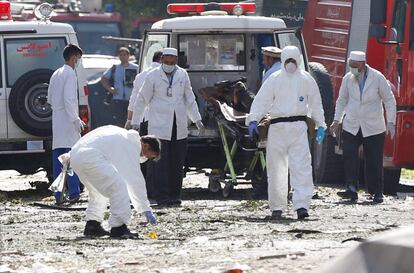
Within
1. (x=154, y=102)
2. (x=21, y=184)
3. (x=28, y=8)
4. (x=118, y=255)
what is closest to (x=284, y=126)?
(x=154, y=102)

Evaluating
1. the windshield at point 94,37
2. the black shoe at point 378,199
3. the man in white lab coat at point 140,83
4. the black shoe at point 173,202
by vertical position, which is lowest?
the windshield at point 94,37

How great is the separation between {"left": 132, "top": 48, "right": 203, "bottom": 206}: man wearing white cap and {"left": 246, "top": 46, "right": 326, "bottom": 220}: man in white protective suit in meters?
Result: 2.22

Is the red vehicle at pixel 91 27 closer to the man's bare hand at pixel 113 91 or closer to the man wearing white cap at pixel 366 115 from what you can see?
the man's bare hand at pixel 113 91

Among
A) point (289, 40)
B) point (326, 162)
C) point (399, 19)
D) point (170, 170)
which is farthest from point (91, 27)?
point (170, 170)

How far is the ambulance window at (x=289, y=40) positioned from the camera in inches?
717

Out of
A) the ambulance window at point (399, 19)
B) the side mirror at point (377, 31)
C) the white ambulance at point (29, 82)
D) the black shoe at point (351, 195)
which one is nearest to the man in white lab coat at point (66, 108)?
the white ambulance at point (29, 82)

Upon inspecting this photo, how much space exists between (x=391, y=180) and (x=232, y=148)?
2.71m

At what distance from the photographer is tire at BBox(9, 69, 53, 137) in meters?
18.1

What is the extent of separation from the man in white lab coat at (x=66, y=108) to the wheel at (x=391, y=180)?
439 centimetres

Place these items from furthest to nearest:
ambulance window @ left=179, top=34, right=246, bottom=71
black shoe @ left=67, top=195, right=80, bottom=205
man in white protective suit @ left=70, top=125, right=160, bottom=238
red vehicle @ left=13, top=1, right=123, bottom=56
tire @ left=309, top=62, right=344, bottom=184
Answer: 1. red vehicle @ left=13, top=1, right=123, bottom=56
2. tire @ left=309, top=62, right=344, bottom=184
3. ambulance window @ left=179, top=34, right=246, bottom=71
4. black shoe @ left=67, top=195, right=80, bottom=205
5. man in white protective suit @ left=70, top=125, right=160, bottom=238

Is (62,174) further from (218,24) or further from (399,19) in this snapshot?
(399,19)

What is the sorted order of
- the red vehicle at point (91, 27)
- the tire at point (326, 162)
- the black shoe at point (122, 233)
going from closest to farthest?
1. the black shoe at point (122, 233)
2. the tire at point (326, 162)
3. the red vehicle at point (91, 27)

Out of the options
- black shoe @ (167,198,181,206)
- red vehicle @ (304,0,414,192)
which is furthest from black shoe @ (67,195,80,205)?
red vehicle @ (304,0,414,192)

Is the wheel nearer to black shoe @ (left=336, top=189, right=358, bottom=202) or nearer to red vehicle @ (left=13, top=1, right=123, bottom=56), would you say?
black shoe @ (left=336, top=189, right=358, bottom=202)
